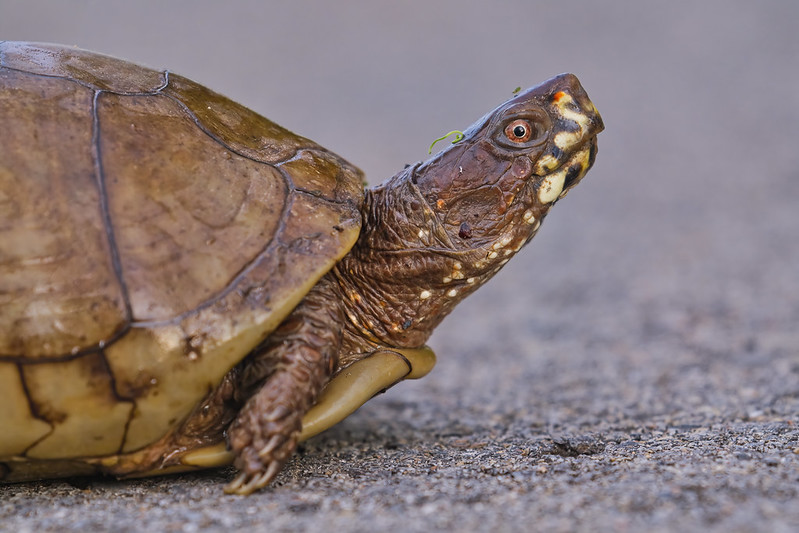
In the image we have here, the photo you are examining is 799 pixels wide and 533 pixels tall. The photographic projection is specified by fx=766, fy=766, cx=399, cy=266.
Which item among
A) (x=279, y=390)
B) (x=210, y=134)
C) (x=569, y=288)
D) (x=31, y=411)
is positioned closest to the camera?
(x=31, y=411)

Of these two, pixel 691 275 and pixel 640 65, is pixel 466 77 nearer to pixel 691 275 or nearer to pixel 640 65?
pixel 640 65

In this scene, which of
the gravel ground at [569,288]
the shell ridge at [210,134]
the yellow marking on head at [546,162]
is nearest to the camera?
the gravel ground at [569,288]

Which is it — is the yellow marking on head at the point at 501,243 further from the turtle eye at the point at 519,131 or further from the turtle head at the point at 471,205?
the turtle eye at the point at 519,131

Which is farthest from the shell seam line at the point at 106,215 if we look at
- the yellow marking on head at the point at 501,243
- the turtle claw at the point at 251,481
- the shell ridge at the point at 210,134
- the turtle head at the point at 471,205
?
the yellow marking on head at the point at 501,243

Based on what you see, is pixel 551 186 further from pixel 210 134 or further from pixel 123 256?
pixel 123 256

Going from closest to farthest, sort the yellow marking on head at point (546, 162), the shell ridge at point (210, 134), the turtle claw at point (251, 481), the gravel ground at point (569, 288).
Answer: the gravel ground at point (569, 288), the turtle claw at point (251, 481), the shell ridge at point (210, 134), the yellow marking on head at point (546, 162)

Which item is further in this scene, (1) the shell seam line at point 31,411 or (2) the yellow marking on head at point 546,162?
(2) the yellow marking on head at point 546,162

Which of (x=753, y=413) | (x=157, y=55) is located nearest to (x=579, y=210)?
(x=753, y=413)

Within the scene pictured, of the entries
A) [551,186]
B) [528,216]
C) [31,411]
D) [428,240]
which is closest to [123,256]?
[31,411]
